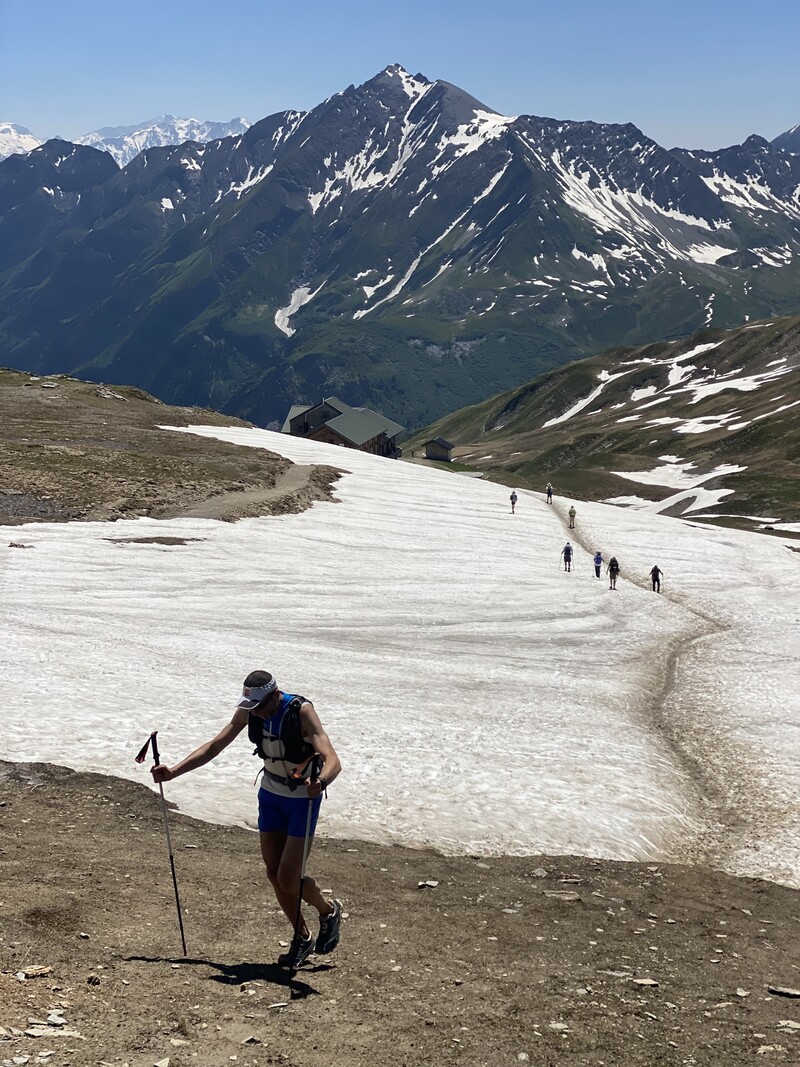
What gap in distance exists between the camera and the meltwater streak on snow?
23.0 m

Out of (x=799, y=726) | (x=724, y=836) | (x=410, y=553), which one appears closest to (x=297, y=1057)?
(x=724, y=836)

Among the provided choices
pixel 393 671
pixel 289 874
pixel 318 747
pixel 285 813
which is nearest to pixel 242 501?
pixel 393 671

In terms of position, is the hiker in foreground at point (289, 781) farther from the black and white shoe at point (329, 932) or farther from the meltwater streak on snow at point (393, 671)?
the meltwater streak on snow at point (393, 671)

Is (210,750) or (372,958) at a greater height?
(210,750)

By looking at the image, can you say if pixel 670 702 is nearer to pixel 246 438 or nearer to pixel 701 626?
pixel 701 626

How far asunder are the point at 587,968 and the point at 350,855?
6.44 m

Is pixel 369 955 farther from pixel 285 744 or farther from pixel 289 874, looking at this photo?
pixel 285 744

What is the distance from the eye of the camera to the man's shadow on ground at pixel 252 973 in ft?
38.5

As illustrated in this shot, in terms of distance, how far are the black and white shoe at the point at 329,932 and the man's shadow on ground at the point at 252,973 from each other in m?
0.40

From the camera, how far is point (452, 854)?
66.3 ft

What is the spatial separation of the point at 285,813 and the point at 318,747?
3.61 ft

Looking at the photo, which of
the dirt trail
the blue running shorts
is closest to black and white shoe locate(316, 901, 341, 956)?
the blue running shorts

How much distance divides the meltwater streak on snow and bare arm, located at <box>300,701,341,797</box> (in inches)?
353

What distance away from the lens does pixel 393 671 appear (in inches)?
1463
